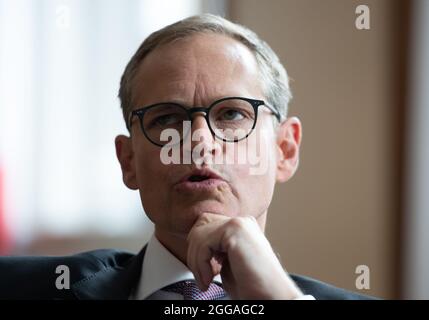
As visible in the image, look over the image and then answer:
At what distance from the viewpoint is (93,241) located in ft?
4.54

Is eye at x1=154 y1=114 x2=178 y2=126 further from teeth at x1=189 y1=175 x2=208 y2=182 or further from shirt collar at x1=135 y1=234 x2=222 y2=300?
shirt collar at x1=135 y1=234 x2=222 y2=300

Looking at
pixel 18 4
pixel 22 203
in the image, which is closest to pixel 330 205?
pixel 22 203

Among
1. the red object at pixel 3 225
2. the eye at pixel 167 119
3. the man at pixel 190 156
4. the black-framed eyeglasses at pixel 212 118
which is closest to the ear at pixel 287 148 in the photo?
the man at pixel 190 156

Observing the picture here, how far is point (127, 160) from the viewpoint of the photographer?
1053 millimetres

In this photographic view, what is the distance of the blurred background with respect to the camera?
111 centimetres

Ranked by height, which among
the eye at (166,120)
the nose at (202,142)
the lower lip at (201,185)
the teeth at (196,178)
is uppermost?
the eye at (166,120)

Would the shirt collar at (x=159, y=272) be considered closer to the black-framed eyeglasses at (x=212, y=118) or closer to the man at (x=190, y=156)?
the man at (x=190, y=156)

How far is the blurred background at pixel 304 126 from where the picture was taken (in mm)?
1114

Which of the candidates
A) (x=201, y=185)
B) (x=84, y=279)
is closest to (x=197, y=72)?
(x=201, y=185)

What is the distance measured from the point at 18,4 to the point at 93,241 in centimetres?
63

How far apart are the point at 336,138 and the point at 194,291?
1.66ft

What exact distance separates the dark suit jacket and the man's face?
0.11 metres

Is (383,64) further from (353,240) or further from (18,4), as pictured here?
(18,4)

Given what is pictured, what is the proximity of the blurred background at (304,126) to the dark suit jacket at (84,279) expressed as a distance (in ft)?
0.62
